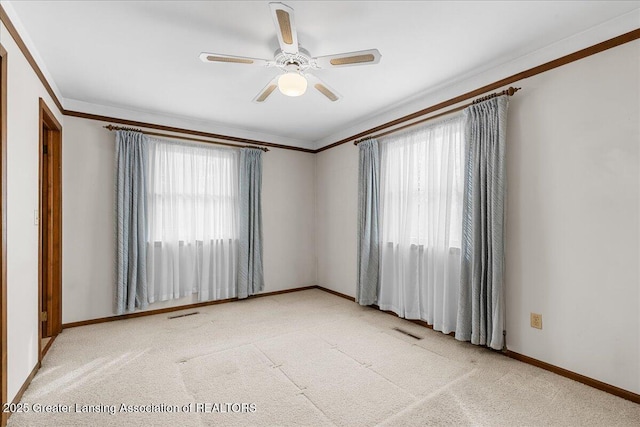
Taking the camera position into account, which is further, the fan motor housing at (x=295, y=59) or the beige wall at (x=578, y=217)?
the fan motor housing at (x=295, y=59)

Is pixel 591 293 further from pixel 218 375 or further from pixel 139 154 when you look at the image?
pixel 139 154

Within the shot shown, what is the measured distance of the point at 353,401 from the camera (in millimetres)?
2094

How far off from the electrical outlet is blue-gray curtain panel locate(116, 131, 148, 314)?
4.19 metres

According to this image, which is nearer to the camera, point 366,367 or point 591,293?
point 591,293

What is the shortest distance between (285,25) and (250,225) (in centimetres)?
331

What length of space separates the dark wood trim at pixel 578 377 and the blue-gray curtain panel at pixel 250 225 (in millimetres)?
3351

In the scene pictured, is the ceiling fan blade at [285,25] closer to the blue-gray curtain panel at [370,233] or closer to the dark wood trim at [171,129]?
the blue-gray curtain panel at [370,233]

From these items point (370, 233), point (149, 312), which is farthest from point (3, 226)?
point (370, 233)

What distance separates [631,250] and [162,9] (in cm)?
353

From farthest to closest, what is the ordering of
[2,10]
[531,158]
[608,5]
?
[531,158] < [608,5] < [2,10]

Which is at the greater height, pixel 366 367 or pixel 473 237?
pixel 473 237

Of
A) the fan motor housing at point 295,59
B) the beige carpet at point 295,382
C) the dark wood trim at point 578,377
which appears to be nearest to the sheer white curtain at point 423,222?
the beige carpet at point 295,382

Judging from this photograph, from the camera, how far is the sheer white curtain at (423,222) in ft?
10.5

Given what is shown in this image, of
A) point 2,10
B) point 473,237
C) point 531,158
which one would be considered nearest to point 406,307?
point 473,237
